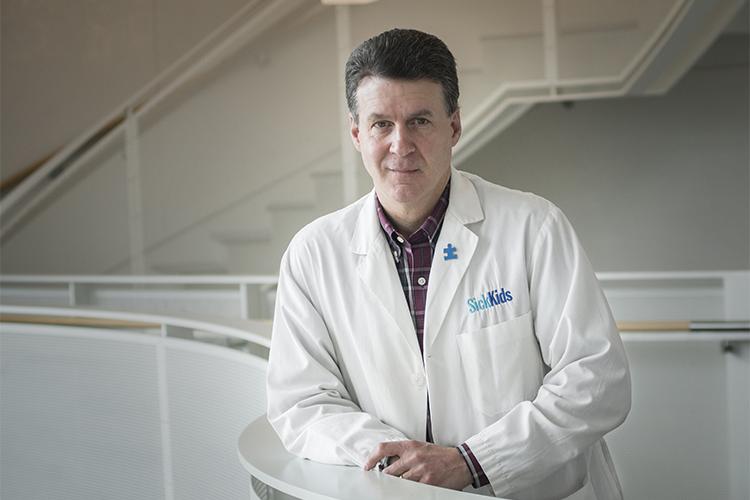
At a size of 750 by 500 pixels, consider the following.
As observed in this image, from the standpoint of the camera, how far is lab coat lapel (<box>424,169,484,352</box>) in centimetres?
137

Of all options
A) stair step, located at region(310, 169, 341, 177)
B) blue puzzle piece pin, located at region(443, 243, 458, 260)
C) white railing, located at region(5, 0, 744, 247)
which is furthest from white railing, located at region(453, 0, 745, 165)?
blue puzzle piece pin, located at region(443, 243, 458, 260)

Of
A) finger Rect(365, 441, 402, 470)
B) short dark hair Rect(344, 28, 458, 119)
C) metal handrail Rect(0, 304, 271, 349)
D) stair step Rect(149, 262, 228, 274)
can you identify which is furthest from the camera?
stair step Rect(149, 262, 228, 274)

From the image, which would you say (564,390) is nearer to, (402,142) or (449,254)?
(449,254)

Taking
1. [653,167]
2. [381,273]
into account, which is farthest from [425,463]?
[653,167]

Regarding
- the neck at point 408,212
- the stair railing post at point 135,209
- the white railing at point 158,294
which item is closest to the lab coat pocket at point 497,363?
the neck at point 408,212

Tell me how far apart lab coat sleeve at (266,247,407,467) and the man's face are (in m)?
0.23

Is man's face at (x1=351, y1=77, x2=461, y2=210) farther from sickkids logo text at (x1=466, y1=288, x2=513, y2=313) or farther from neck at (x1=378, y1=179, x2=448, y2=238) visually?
sickkids logo text at (x1=466, y1=288, x2=513, y2=313)

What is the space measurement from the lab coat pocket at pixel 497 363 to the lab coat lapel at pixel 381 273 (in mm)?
92

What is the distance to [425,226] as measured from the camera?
4.67 ft

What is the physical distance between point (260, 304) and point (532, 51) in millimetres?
1819

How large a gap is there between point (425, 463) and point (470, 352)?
211mm

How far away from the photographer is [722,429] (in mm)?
3141

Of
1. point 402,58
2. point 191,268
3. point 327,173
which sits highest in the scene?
point 327,173

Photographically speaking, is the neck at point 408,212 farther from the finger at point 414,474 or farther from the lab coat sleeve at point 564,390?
the finger at point 414,474
